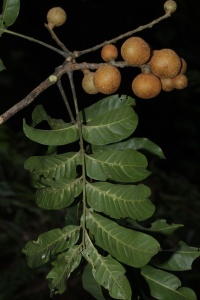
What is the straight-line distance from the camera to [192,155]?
5.80 meters

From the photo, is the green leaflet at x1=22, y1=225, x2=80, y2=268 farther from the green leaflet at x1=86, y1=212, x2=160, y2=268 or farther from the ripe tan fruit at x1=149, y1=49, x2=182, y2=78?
the ripe tan fruit at x1=149, y1=49, x2=182, y2=78

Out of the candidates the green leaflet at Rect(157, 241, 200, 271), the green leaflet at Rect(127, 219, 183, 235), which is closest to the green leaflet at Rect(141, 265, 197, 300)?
the green leaflet at Rect(157, 241, 200, 271)

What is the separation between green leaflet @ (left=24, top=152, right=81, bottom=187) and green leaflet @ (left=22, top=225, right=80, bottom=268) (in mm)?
216

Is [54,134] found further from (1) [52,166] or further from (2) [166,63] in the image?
(2) [166,63]

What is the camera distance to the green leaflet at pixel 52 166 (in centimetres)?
203

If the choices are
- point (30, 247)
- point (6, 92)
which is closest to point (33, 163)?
point (30, 247)

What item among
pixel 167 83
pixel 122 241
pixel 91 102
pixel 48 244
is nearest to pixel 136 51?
pixel 167 83

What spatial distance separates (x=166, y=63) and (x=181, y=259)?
92cm

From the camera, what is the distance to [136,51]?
1.97m

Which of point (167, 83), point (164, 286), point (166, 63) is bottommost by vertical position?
point (164, 286)

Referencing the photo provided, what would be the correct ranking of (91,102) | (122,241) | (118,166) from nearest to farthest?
(122,241)
(118,166)
(91,102)

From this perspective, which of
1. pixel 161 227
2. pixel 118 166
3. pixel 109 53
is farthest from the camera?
pixel 161 227

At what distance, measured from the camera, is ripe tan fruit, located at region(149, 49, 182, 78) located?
1.98m

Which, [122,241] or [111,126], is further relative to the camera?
[111,126]
